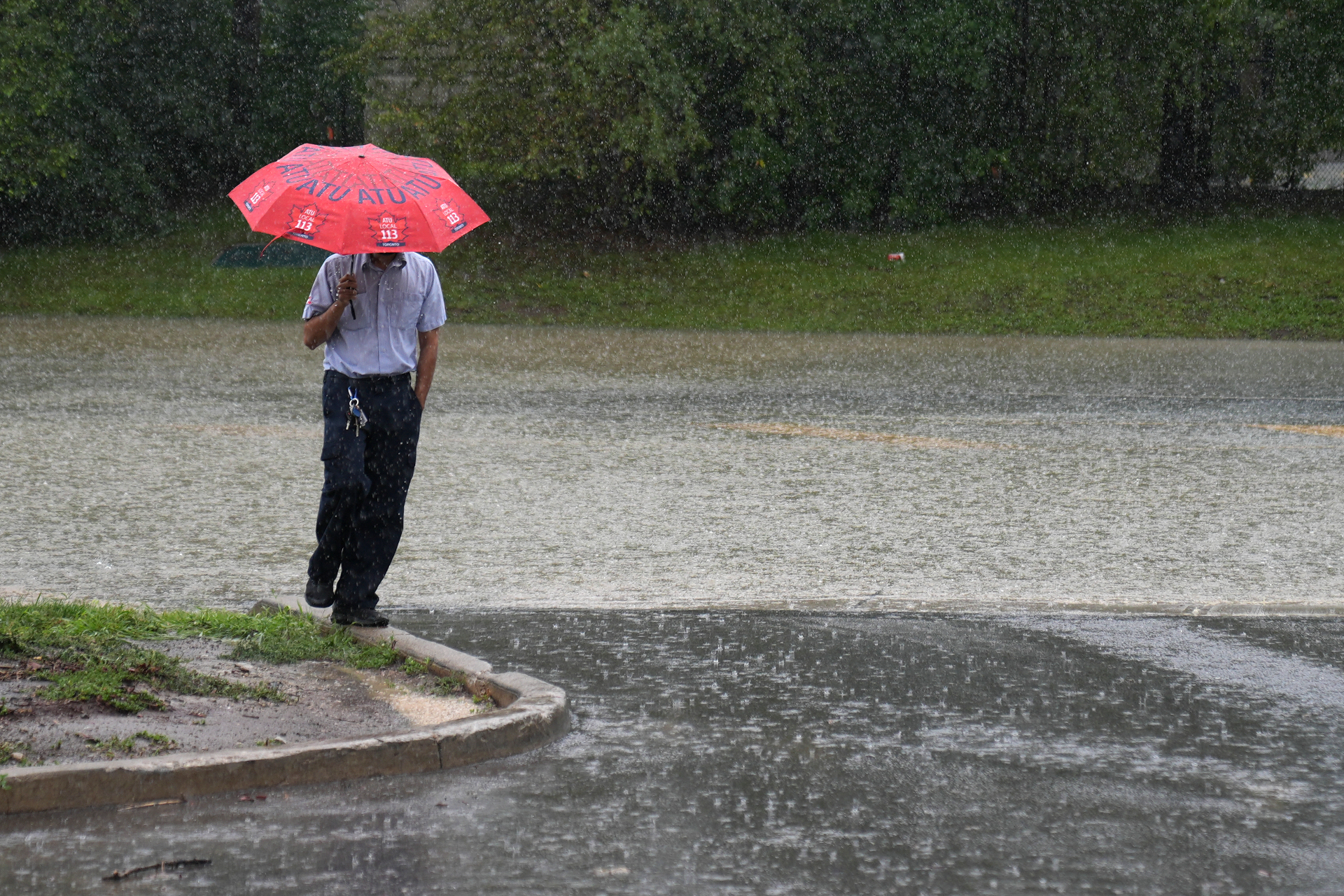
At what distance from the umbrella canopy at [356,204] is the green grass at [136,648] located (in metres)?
1.37

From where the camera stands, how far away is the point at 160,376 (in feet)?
53.5

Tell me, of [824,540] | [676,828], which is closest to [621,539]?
[824,540]

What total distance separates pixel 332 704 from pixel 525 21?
80.6 feet

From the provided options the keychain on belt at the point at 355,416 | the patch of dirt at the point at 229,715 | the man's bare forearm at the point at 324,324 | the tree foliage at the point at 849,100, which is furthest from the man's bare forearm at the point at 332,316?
the tree foliage at the point at 849,100

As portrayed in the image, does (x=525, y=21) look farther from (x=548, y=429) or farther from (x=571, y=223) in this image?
(x=548, y=429)

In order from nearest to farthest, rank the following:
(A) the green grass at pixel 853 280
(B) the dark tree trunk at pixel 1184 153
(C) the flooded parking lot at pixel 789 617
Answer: (C) the flooded parking lot at pixel 789 617, (A) the green grass at pixel 853 280, (B) the dark tree trunk at pixel 1184 153

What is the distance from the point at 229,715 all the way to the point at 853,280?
22.4 metres

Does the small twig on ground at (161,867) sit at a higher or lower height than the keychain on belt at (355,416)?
lower

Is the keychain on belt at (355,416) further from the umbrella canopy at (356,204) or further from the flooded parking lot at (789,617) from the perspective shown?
the flooded parking lot at (789,617)

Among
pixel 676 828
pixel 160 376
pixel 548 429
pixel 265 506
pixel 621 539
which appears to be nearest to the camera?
pixel 676 828

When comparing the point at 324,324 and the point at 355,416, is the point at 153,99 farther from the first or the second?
the point at 355,416

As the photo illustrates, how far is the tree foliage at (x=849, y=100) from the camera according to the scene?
28.2 metres

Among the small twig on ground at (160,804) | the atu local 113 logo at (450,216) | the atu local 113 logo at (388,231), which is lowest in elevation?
the small twig on ground at (160,804)

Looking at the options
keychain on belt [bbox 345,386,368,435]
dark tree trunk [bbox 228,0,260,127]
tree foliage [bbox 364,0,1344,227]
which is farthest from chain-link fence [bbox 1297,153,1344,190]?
keychain on belt [bbox 345,386,368,435]
